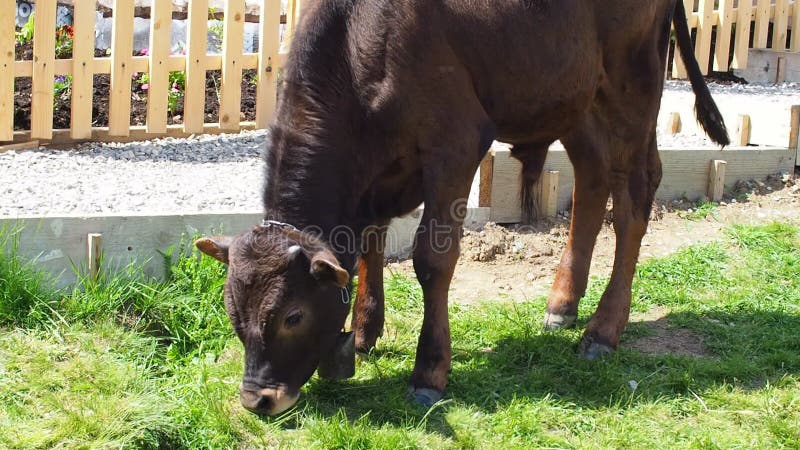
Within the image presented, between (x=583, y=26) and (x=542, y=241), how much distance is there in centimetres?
204

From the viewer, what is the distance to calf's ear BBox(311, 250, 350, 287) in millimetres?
4375

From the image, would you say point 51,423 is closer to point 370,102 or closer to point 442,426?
point 442,426

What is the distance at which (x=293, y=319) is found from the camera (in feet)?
14.7

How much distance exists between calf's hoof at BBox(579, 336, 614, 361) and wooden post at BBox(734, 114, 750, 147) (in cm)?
375

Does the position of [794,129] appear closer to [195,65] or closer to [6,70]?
[195,65]

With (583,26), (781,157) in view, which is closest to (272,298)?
(583,26)

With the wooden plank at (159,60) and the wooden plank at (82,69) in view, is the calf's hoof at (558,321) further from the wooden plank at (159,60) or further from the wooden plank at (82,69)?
the wooden plank at (82,69)

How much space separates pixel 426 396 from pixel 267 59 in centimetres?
477

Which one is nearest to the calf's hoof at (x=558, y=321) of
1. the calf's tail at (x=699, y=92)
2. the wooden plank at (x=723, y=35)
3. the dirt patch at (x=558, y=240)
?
the dirt patch at (x=558, y=240)

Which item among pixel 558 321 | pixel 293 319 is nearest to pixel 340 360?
pixel 293 319

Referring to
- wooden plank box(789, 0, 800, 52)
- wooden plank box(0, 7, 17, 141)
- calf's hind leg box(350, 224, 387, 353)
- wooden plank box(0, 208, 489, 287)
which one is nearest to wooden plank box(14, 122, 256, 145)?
wooden plank box(0, 7, 17, 141)

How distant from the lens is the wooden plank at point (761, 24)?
12.0m

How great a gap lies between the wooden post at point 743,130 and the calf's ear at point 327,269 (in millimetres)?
5134

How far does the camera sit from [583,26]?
5383 mm
